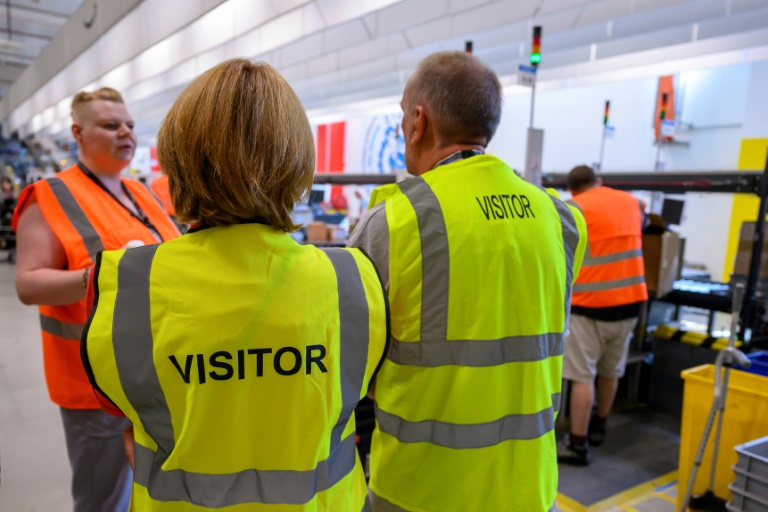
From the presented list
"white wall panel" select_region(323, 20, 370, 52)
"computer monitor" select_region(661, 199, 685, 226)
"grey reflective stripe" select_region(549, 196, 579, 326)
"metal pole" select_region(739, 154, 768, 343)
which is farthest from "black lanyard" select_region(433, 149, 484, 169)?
"white wall panel" select_region(323, 20, 370, 52)

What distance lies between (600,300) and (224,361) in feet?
9.33

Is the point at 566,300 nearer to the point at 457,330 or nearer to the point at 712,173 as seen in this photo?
the point at 457,330

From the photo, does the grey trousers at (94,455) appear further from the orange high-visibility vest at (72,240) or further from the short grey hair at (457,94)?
the short grey hair at (457,94)

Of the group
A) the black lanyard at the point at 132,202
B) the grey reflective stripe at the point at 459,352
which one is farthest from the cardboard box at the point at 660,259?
the black lanyard at the point at 132,202

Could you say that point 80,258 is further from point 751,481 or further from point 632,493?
point 632,493

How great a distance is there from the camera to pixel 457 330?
117cm

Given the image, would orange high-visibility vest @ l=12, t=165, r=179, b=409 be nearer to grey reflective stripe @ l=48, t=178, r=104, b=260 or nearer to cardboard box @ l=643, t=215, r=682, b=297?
grey reflective stripe @ l=48, t=178, r=104, b=260

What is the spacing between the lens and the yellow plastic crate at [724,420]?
2.32 meters

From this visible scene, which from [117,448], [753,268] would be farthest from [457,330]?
[753,268]

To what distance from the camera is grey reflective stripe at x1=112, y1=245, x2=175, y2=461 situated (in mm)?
793

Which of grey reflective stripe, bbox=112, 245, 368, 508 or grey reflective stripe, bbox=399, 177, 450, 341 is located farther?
grey reflective stripe, bbox=399, 177, 450, 341

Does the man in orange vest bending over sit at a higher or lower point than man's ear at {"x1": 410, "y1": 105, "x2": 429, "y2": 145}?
lower

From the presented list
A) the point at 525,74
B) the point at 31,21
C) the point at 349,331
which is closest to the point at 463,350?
the point at 349,331

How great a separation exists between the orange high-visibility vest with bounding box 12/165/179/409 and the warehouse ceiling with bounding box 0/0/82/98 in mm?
8240
